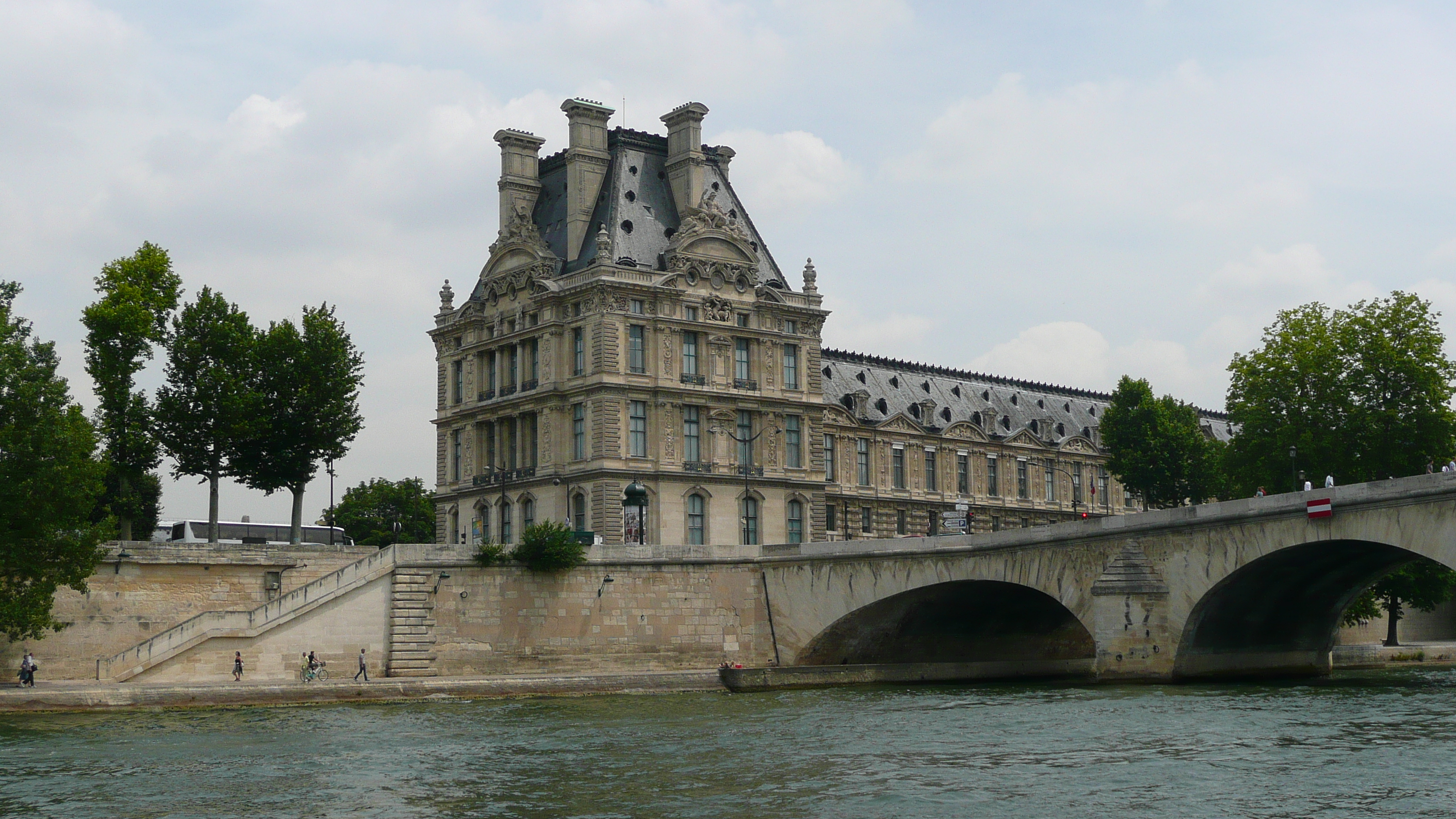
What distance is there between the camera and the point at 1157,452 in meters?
112

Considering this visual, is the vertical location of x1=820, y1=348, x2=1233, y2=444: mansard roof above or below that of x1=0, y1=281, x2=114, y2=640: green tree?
above

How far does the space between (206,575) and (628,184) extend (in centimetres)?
3387

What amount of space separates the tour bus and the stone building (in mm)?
7191

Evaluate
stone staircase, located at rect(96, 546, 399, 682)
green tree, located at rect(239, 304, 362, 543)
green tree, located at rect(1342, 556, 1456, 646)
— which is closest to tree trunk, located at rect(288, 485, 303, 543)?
green tree, located at rect(239, 304, 362, 543)

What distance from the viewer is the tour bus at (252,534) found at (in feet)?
279

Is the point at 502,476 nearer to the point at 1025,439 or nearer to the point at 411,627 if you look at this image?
the point at 411,627

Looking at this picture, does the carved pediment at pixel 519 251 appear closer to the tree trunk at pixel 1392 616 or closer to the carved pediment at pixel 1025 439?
the carved pediment at pixel 1025 439

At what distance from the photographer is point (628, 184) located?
9281 cm

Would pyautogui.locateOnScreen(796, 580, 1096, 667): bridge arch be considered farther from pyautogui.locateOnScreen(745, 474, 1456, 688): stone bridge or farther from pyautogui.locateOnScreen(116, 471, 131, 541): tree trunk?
pyautogui.locateOnScreen(116, 471, 131, 541): tree trunk

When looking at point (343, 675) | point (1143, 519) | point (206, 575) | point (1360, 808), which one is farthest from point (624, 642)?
point (1360, 808)

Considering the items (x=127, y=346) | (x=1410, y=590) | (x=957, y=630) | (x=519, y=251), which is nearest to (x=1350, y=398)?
(x=1410, y=590)

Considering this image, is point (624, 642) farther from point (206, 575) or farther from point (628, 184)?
point (628, 184)

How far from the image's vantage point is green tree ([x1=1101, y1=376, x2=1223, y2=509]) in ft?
367

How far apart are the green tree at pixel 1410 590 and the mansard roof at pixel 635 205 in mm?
33706
